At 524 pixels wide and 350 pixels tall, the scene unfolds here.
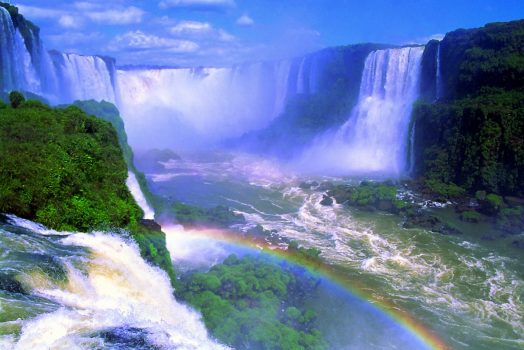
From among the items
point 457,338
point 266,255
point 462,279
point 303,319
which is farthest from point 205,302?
point 462,279

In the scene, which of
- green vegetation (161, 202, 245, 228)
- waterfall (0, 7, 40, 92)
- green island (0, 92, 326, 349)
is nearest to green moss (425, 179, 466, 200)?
green vegetation (161, 202, 245, 228)

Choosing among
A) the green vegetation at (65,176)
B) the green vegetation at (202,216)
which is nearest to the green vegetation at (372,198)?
the green vegetation at (202,216)

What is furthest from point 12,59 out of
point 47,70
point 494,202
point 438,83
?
point 438,83

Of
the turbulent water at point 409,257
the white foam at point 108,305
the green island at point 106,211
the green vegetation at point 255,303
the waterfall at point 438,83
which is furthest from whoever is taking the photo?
the waterfall at point 438,83

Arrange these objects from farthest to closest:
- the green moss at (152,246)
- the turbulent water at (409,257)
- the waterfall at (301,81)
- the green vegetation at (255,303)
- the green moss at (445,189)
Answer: the waterfall at (301,81), the green moss at (445,189), the turbulent water at (409,257), the green moss at (152,246), the green vegetation at (255,303)

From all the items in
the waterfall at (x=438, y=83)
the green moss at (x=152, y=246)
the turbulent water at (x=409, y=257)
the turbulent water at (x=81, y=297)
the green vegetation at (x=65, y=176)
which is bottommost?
the turbulent water at (x=409, y=257)

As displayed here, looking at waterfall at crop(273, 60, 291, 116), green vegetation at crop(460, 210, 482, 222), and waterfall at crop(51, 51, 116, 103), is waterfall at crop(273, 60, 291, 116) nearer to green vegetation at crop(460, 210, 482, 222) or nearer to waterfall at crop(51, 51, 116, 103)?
waterfall at crop(51, 51, 116, 103)

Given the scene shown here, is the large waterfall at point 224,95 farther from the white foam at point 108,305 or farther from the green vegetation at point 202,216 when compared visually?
the white foam at point 108,305
